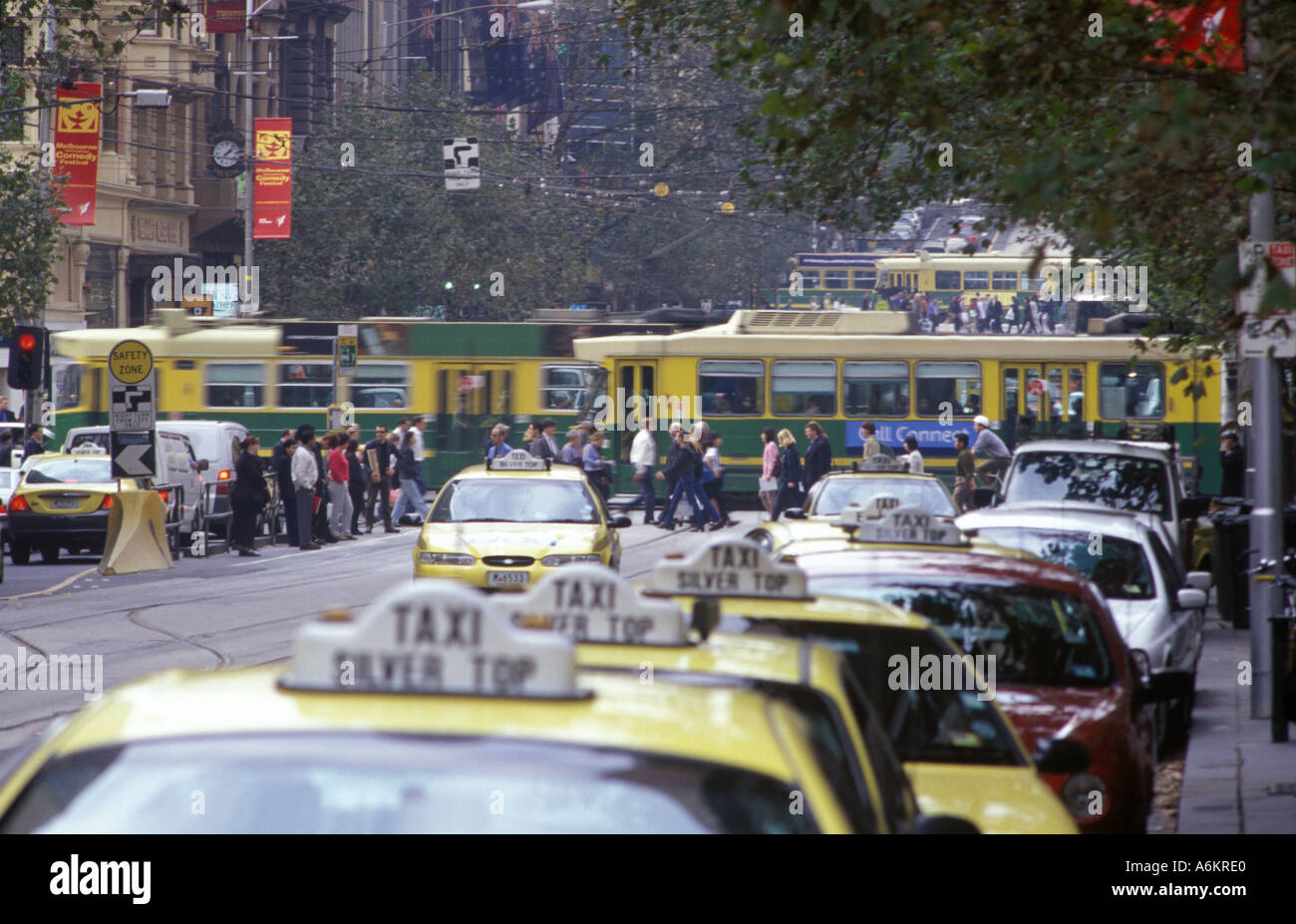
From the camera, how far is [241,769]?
3.02 meters

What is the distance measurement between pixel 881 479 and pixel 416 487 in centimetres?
1291

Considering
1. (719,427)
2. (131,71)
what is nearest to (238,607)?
(719,427)

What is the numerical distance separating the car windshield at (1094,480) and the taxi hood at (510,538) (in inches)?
160

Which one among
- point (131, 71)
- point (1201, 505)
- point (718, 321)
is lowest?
point (1201, 505)

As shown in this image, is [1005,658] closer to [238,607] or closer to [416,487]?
[238,607]

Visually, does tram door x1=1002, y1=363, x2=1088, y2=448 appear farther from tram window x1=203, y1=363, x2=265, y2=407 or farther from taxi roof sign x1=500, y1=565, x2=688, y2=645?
taxi roof sign x1=500, y1=565, x2=688, y2=645

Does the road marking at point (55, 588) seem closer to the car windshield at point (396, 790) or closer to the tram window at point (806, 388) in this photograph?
the tram window at point (806, 388)

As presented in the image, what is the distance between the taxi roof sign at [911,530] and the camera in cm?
813

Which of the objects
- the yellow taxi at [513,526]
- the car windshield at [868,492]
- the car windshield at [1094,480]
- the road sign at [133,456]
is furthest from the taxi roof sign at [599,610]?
the road sign at [133,456]

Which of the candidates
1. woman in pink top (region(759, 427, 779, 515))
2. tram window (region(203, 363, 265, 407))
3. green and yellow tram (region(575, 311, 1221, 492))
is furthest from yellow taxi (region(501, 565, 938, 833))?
tram window (region(203, 363, 265, 407))

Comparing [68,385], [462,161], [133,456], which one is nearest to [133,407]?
[133,456]

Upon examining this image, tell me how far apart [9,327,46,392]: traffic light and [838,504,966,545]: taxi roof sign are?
19758 mm

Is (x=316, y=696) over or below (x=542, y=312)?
below

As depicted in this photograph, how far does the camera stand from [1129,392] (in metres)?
31.6
